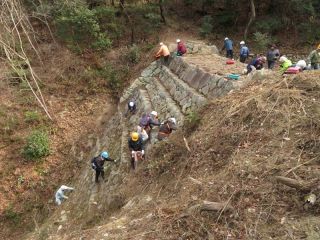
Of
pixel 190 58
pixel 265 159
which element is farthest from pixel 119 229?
pixel 190 58

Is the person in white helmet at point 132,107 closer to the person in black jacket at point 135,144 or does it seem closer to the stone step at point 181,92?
the stone step at point 181,92

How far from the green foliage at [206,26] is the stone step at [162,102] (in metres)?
5.95

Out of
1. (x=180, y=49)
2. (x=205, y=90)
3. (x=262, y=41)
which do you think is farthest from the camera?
(x=262, y=41)

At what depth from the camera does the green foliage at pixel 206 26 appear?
2303 centimetres

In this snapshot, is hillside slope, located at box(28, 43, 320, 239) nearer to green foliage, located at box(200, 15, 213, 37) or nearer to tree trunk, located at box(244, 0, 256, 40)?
green foliage, located at box(200, 15, 213, 37)

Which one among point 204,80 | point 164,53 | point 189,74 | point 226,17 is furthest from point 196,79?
point 226,17

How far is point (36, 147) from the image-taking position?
17.6m

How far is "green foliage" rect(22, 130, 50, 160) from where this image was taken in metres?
17.6

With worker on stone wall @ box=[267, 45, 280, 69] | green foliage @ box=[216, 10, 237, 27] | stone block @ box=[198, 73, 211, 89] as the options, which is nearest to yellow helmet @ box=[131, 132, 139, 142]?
stone block @ box=[198, 73, 211, 89]

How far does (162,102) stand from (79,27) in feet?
24.8

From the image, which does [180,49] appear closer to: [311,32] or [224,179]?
[311,32]

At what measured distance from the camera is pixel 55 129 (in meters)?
18.9

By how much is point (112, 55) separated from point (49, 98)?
13.1 feet

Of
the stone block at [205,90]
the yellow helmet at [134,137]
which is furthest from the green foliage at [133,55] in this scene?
the yellow helmet at [134,137]
